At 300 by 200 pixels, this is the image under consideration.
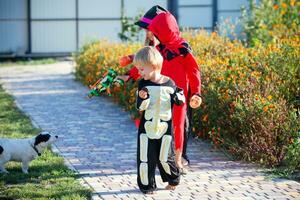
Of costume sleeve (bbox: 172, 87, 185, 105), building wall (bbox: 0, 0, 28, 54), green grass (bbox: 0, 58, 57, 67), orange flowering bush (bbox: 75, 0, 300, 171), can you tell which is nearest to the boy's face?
costume sleeve (bbox: 172, 87, 185, 105)

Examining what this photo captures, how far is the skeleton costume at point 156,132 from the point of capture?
250 inches

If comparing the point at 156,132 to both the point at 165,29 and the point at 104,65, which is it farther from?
the point at 104,65

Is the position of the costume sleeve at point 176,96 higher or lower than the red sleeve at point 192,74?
lower

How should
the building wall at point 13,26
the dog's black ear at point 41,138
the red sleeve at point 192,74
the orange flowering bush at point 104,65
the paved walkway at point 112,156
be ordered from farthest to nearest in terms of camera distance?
1. the building wall at point 13,26
2. the orange flowering bush at point 104,65
3. the dog's black ear at point 41,138
4. the red sleeve at point 192,74
5. the paved walkway at point 112,156

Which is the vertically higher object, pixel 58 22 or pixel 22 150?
pixel 58 22


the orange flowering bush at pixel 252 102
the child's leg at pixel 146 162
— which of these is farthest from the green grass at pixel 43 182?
the orange flowering bush at pixel 252 102

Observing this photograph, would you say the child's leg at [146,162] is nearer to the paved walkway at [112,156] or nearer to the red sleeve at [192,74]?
the paved walkway at [112,156]

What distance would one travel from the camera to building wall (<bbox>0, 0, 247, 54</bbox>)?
63.5 ft

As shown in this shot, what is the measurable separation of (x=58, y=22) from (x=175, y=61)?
1311cm

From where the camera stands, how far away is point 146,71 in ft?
20.7

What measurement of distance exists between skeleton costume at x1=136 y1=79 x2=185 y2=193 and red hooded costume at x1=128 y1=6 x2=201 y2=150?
379 mm

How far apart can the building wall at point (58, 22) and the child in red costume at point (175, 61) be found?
1224cm

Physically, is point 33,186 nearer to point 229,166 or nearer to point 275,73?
point 229,166

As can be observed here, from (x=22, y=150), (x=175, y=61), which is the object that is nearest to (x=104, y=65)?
(x=22, y=150)
